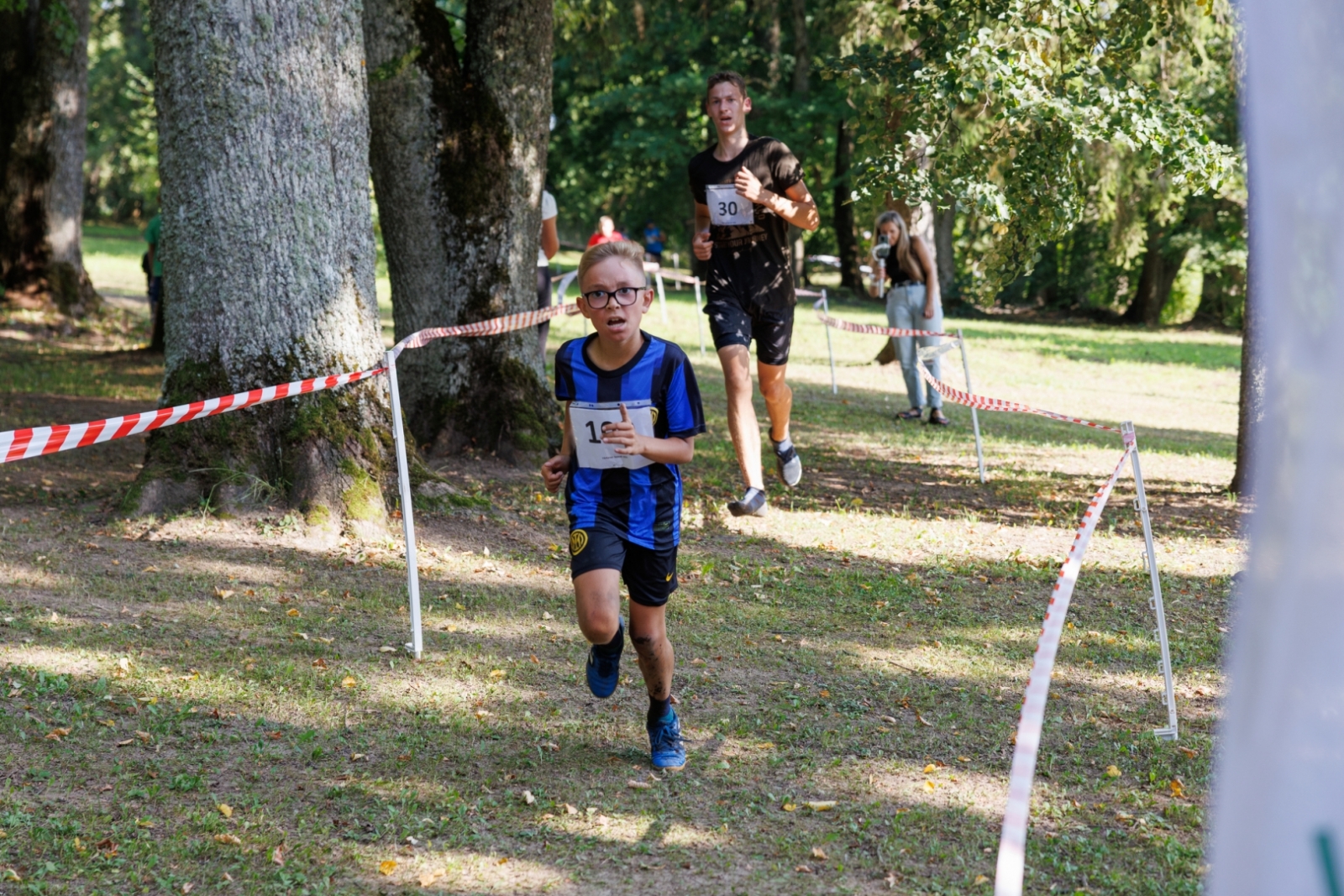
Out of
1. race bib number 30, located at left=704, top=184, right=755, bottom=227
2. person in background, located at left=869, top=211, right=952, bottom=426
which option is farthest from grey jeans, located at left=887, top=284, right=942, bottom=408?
race bib number 30, located at left=704, top=184, right=755, bottom=227

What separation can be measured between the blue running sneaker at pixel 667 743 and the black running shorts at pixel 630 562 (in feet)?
1.34

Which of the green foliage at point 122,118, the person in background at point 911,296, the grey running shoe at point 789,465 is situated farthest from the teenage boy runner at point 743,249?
the green foliage at point 122,118

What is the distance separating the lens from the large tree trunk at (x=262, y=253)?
6.41 metres

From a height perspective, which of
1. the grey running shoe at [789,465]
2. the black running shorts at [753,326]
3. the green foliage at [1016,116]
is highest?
the green foliage at [1016,116]

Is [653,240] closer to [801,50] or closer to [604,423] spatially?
[801,50]

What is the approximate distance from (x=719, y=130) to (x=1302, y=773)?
258 inches

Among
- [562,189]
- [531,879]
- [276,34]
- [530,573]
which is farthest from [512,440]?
[562,189]

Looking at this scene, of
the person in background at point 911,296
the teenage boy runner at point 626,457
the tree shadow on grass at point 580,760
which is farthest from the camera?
the person in background at point 911,296

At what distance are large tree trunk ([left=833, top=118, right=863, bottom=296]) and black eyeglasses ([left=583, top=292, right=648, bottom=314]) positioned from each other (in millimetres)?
31433

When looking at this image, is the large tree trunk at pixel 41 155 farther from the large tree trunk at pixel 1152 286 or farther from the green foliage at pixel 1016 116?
the large tree trunk at pixel 1152 286

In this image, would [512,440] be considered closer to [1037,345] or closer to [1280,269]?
[1280,269]

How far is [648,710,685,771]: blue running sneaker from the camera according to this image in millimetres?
4234

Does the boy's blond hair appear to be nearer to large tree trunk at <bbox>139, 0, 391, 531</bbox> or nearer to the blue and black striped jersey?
the blue and black striped jersey

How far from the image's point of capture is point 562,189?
44906 millimetres
